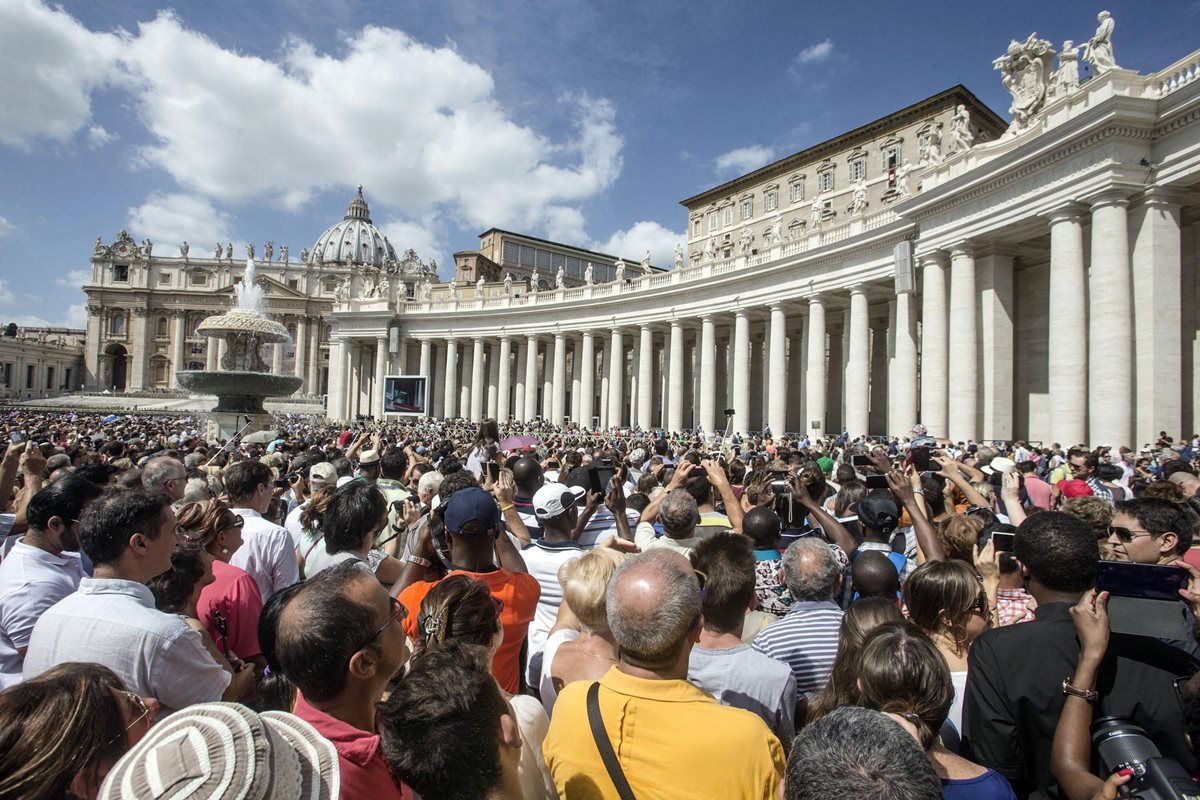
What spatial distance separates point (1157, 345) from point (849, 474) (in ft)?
55.7

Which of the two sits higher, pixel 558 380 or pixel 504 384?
pixel 558 380

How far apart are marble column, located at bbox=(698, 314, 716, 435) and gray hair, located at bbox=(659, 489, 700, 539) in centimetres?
3460

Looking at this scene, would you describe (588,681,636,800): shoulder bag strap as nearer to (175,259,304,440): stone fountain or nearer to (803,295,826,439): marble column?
(175,259,304,440): stone fountain

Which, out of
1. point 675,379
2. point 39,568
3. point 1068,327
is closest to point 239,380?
point 39,568

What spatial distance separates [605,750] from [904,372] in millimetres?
29065

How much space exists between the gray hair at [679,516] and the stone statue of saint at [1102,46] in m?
23.0

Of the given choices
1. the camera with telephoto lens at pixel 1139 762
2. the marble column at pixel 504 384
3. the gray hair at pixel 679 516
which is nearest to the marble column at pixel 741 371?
the marble column at pixel 504 384

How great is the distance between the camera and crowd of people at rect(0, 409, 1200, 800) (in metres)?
1.77

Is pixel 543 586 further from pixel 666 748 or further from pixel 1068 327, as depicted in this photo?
pixel 1068 327

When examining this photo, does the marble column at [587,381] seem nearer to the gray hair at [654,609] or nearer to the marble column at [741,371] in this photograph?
the marble column at [741,371]

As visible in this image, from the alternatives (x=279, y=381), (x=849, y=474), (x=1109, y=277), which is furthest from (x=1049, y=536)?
(x=279, y=381)

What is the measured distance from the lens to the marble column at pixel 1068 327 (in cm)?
2031

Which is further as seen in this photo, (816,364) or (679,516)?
(816,364)

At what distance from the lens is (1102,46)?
19969 mm
